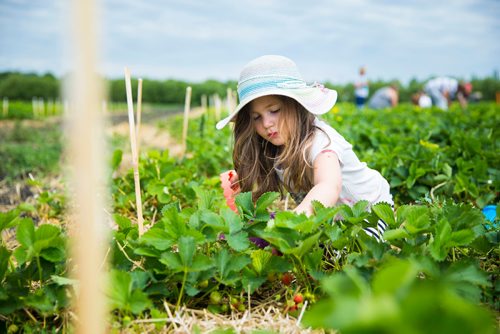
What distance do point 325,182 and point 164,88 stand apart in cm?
4922

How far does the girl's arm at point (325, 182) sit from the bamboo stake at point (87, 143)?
4.09 ft

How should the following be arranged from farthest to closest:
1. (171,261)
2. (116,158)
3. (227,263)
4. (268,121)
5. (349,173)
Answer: (116,158) < (349,173) < (268,121) < (227,263) < (171,261)

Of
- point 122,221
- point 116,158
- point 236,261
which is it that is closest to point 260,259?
point 236,261

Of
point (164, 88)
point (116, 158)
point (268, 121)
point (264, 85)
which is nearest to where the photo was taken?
point (264, 85)

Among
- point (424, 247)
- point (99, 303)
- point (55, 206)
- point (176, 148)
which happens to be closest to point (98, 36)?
point (99, 303)

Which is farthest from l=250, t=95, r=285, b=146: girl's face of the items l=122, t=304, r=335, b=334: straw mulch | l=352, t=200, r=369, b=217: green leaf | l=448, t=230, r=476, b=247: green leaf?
l=448, t=230, r=476, b=247: green leaf

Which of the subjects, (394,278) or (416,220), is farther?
(416,220)

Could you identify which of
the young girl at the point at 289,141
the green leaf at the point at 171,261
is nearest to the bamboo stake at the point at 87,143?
the green leaf at the point at 171,261

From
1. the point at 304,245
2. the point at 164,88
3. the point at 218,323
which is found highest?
the point at 304,245

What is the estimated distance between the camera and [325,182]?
7.38ft

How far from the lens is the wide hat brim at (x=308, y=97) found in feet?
7.54

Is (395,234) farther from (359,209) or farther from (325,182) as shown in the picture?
(325,182)

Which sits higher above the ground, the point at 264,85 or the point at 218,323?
the point at 264,85

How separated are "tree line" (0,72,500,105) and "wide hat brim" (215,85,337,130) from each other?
111 feet
